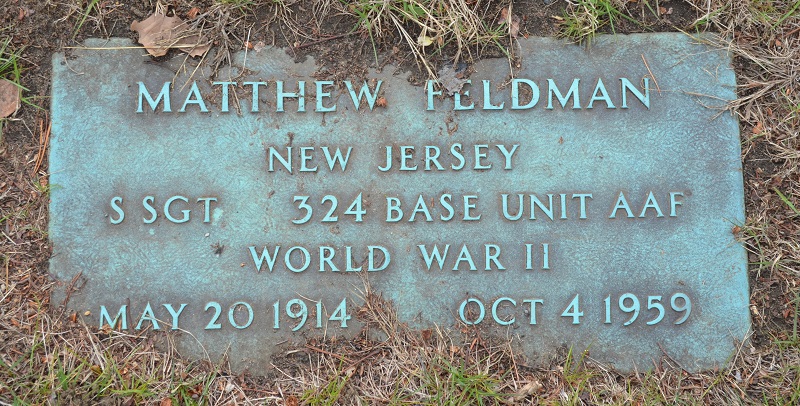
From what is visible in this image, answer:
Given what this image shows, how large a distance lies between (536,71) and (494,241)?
27.5 inches

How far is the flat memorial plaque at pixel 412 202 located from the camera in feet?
7.52

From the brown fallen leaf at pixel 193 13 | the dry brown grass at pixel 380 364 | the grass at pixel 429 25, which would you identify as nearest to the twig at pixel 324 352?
the dry brown grass at pixel 380 364

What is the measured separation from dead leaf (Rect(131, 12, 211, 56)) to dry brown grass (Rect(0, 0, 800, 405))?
672 mm

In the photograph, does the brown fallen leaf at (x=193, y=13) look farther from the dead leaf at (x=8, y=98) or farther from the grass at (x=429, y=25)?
the dead leaf at (x=8, y=98)

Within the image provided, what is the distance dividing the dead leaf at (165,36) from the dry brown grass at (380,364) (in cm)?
67

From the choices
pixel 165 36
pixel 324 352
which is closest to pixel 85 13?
pixel 165 36

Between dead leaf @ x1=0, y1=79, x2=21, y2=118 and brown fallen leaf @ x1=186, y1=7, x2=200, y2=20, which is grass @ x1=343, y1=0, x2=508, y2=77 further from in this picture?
dead leaf @ x1=0, y1=79, x2=21, y2=118

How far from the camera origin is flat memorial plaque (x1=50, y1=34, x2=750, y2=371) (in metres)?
2.29

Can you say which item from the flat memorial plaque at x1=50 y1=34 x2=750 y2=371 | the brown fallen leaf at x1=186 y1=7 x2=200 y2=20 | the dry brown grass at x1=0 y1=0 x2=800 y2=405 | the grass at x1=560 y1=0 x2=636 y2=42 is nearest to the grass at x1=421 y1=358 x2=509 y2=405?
the dry brown grass at x1=0 y1=0 x2=800 y2=405

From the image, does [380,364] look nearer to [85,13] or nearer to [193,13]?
[193,13]

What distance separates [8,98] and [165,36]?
27.3 inches

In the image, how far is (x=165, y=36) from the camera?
7.84 feet

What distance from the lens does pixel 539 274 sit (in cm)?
230

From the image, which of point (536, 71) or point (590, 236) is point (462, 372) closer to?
point (590, 236)
